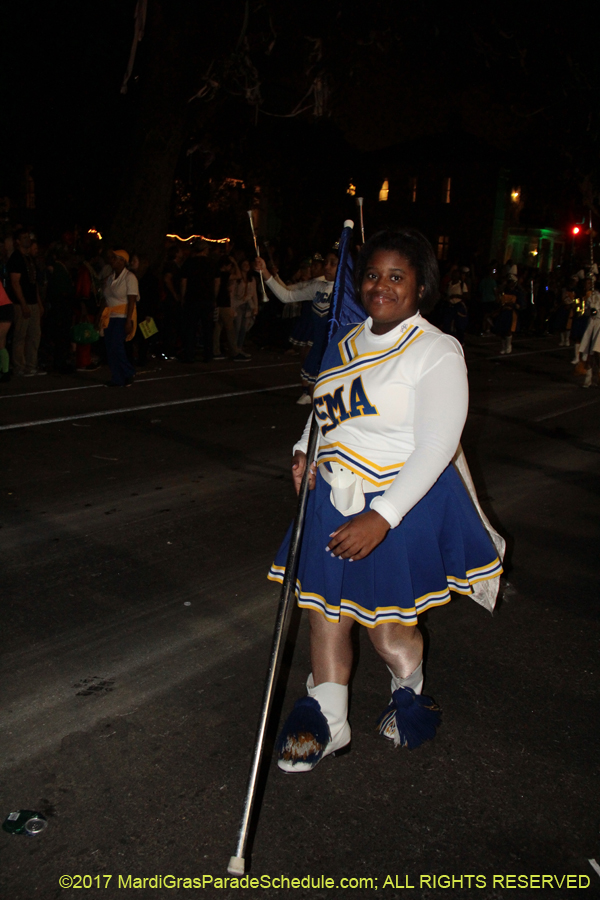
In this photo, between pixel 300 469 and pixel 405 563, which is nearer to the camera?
pixel 405 563

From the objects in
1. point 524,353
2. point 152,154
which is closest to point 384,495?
point 152,154

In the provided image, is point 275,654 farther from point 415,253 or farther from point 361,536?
point 415,253

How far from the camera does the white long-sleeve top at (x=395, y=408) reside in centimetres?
250

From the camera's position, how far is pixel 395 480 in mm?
2520

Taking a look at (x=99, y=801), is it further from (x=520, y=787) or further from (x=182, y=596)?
(x=182, y=596)

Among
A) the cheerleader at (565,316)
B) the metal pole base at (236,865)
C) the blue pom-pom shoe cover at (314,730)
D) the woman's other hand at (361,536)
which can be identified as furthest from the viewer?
the cheerleader at (565,316)

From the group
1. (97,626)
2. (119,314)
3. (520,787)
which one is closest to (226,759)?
(520,787)

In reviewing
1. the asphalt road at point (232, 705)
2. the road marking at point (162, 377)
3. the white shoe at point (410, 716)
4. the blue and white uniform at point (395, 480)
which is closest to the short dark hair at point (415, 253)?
the blue and white uniform at point (395, 480)

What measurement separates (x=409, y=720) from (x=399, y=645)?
340 mm

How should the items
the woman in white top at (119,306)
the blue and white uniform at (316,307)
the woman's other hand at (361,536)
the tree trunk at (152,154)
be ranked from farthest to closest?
the tree trunk at (152,154) → the woman in white top at (119,306) → the blue and white uniform at (316,307) → the woman's other hand at (361,536)

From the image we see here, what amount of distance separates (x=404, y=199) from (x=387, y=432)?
48.3 metres

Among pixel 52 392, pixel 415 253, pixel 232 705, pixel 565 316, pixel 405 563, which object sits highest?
pixel 415 253

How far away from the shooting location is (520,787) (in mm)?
2846

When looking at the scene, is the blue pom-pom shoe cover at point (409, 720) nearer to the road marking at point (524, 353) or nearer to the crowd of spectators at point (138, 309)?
the crowd of spectators at point (138, 309)
